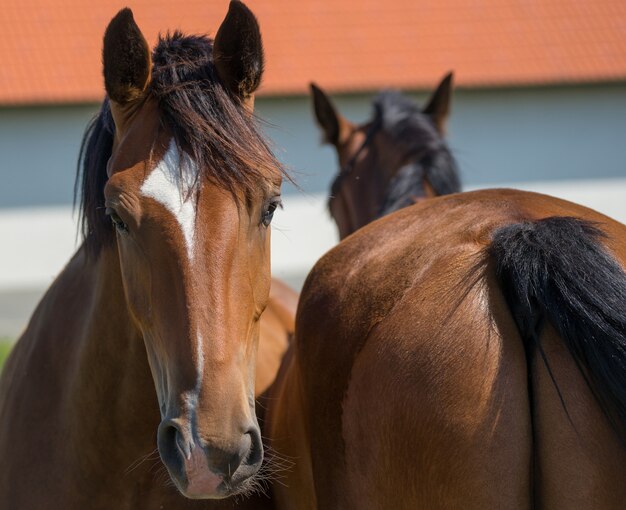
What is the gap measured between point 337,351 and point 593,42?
1745 cm

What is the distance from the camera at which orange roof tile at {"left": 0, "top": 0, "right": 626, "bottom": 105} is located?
16969 mm

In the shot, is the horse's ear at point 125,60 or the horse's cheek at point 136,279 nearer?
the horse's cheek at point 136,279

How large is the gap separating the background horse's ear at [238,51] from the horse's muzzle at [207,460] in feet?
3.83

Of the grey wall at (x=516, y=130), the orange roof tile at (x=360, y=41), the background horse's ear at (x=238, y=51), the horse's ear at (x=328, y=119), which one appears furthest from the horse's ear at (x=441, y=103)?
the orange roof tile at (x=360, y=41)

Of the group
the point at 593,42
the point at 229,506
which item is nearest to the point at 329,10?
the point at 593,42

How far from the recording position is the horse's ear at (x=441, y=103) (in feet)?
18.7

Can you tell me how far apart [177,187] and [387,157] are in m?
2.76

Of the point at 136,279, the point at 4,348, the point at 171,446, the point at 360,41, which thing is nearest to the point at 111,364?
the point at 136,279

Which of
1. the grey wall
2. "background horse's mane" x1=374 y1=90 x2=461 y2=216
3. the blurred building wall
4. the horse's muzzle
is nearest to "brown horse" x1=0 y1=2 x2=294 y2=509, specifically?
the horse's muzzle

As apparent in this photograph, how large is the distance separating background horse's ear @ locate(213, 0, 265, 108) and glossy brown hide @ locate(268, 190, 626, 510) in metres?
0.67

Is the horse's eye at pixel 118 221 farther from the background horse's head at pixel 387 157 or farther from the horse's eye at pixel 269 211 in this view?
the background horse's head at pixel 387 157

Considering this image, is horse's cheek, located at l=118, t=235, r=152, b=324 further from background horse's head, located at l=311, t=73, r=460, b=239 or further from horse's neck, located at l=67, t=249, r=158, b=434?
background horse's head, located at l=311, t=73, r=460, b=239

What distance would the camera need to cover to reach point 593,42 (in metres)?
18.5

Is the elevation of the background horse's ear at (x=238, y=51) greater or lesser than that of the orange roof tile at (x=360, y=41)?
lesser
